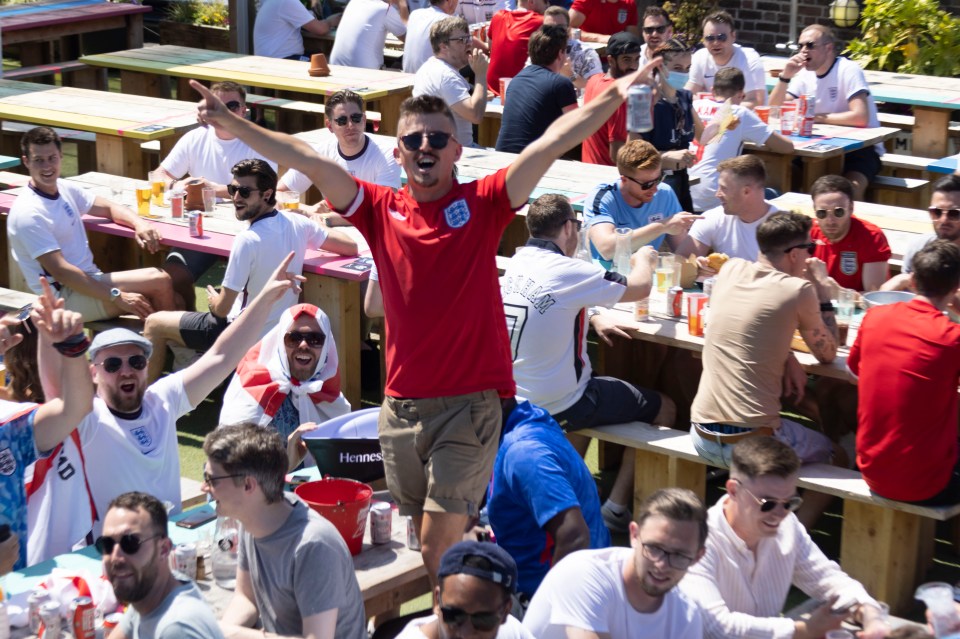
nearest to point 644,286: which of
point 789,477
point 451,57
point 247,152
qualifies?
point 789,477

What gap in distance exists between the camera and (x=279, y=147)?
13.5ft

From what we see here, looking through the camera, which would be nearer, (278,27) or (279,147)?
(279,147)

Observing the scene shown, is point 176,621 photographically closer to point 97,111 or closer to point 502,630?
point 502,630

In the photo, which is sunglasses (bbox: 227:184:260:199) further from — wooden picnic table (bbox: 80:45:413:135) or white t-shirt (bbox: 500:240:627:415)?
wooden picnic table (bbox: 80:45:413:135)

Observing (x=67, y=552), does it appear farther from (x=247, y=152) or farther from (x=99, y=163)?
(x=99, y=163)

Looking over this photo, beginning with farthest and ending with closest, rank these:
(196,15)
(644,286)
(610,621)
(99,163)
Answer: (196,15)
(99,163)
(644,286)
(610,621)

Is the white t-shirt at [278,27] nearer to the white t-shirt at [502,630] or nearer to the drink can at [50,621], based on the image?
the drink can at [50,621]

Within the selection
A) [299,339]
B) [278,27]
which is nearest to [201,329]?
[299,339]

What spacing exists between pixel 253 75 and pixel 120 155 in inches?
89.8

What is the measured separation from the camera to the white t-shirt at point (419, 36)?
1166 centimetres

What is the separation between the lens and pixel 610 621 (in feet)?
13.2

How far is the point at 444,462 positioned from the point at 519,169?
2.99 feet

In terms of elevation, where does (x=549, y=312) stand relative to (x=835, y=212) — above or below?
below

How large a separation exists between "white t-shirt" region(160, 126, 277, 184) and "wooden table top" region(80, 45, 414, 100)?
2415 mm
